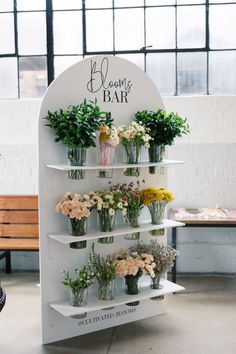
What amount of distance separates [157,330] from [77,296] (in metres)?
0.81

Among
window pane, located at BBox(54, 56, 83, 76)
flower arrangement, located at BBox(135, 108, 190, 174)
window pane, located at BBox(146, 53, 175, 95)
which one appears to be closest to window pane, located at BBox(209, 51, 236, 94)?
window pane, located at BBox(146, 53, 175, 95)

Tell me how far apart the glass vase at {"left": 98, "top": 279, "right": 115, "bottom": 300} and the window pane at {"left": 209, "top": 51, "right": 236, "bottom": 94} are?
2.84 m

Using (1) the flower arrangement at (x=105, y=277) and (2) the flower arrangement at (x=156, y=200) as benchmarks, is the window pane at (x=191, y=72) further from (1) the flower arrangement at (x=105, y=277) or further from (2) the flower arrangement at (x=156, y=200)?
(1) the flower arrangement at (x=105, y=277)

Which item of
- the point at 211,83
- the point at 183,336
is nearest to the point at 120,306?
the point at 183,336

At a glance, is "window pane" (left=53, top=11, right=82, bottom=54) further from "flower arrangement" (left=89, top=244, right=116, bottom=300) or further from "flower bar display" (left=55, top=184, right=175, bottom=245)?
"flower arrangement" (left=89, top=244, right=116, bottom=300)

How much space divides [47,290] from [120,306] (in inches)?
29.0

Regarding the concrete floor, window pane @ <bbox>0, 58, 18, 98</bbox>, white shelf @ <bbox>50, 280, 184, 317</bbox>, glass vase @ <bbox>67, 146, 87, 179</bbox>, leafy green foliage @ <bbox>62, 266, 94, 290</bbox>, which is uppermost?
window pane @ <bbox>0, 58, 18, 98</bbox>

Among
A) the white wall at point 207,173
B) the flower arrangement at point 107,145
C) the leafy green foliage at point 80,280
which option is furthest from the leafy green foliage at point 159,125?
the white wall at point 207,173

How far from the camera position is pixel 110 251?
482 centimetres

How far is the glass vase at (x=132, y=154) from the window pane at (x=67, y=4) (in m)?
2.51

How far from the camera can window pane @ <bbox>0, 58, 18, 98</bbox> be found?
6.54 metres

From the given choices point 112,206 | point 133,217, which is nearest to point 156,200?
point 133,217

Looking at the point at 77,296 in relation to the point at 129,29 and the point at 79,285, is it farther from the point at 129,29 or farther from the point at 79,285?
the point at 129,29

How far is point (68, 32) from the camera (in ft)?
21.1
